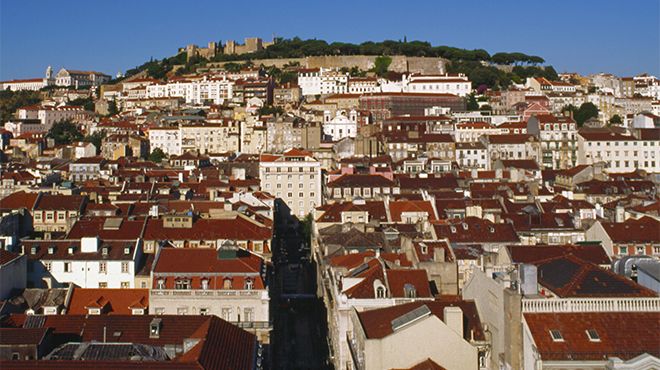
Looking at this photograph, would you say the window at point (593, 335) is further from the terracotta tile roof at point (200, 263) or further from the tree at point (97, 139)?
the tree at point (97, 139)

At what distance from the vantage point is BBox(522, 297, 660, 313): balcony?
2656 centimetres

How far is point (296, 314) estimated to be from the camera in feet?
173

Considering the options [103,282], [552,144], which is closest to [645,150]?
[552,144]

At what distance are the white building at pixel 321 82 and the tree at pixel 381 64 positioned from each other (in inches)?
548

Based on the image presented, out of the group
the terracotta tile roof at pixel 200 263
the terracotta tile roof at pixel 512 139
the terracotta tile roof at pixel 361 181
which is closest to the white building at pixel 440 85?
the terracotta tile roof at pixel 512 139

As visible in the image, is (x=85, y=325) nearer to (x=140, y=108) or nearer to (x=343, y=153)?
(x=343, y=153)

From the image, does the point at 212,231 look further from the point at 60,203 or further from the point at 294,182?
the point at 294,182

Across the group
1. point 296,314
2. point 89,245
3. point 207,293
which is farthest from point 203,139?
point 207,293

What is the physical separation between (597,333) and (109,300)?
71.2 feet

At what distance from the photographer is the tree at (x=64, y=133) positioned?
15562 cm

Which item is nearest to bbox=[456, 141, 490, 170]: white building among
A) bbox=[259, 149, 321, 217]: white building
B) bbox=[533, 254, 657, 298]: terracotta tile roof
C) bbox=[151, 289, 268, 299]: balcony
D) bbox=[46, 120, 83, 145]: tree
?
bbox=[259, 149, 321, 217]: white building

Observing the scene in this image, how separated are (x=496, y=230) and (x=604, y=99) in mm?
106620

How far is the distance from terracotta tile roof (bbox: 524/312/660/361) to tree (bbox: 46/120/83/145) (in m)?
136

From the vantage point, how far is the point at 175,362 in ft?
77.7
